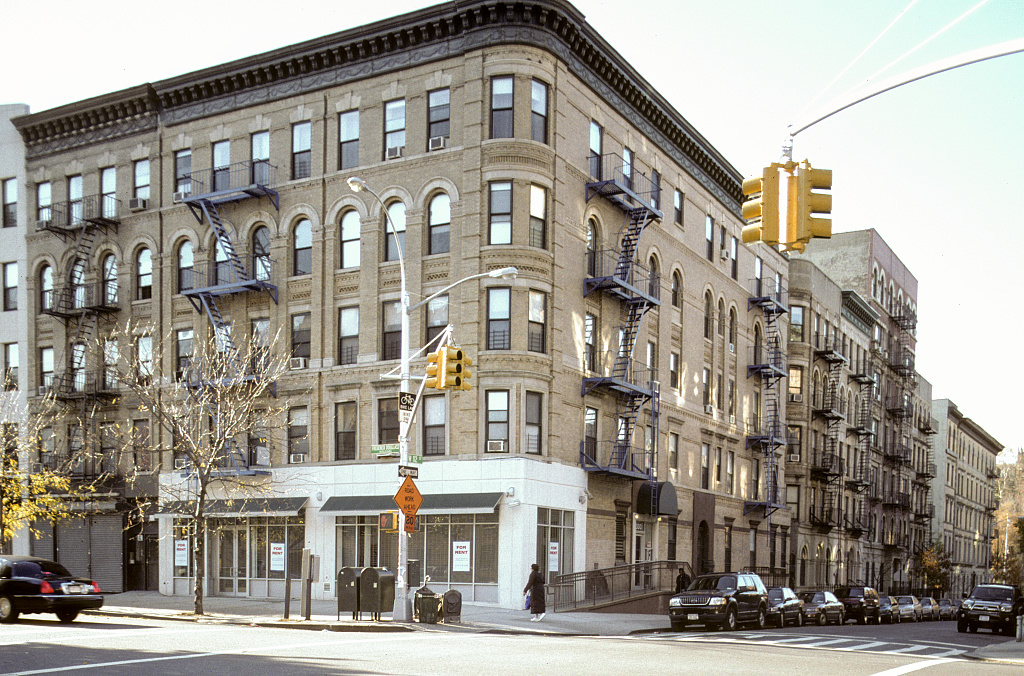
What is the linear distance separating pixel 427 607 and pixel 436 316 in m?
11.3

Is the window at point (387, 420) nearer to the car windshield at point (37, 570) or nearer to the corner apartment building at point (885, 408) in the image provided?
the car windshield at point (37, 570)

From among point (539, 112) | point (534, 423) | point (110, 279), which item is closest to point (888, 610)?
point (534, 423)

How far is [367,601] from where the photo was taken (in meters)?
24.2

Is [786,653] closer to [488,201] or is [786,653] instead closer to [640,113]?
[488,201]

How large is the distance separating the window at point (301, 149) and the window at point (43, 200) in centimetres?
1237

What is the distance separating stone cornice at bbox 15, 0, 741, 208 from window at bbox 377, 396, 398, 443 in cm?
1095

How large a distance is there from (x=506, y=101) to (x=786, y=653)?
63.4 ft

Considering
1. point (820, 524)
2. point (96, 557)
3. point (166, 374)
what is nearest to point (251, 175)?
point (166, 374)

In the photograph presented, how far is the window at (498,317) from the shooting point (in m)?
31.9

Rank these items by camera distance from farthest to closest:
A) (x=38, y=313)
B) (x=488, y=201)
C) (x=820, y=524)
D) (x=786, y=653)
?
(x=820, y=524)
(x=38, y=313)
(x=488, y=201)
(x=786, y=653)

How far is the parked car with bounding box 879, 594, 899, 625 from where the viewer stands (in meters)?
44.4

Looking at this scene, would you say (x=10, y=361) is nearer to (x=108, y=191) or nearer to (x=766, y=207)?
(x=108, y=191)

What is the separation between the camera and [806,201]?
38.4 feet

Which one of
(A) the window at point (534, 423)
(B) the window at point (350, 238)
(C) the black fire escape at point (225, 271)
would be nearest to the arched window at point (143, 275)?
(C) the black fire escape at point (225, 271)
